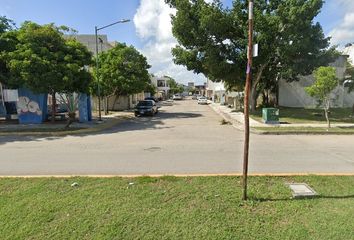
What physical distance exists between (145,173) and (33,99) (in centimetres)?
1652

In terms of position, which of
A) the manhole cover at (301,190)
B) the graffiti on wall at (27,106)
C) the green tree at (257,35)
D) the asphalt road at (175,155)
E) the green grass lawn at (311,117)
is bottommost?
the asphalt road at (175,155)

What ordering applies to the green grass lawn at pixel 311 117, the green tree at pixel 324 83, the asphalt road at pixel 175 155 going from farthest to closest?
the green grass lawn at pixel 311 117, the green tree at pixel 324 83, the asphalt road at pixel 175 155

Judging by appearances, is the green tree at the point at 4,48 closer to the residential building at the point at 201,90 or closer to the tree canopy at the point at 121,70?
the tree canopy at the point at 121,70

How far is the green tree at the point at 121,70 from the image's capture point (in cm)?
2706

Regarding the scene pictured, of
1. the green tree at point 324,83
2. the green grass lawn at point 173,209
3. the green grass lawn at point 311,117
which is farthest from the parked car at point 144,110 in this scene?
the green grass lawn at point 173,209

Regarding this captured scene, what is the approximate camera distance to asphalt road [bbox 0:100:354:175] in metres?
7.74

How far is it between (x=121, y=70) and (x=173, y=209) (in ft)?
79.1

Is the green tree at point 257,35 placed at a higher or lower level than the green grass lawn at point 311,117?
higher

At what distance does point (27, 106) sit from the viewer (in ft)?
68.0

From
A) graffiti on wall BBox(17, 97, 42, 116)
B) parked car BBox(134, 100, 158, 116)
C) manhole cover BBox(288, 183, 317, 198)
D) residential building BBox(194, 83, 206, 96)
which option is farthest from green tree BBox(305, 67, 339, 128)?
residential building BBox(194, 83, 206, 96)

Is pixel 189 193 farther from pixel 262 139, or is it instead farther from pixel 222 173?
pixel 262 139

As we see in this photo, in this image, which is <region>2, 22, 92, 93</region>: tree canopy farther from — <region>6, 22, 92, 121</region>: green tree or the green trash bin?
the green trash bin

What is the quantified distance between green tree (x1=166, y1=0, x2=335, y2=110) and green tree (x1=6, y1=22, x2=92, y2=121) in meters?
8.88

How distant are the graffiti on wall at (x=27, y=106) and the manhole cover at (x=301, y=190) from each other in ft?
63.4
